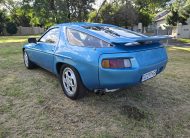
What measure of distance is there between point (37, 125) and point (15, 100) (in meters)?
1.15

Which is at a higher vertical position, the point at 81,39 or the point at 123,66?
the point at 81,39

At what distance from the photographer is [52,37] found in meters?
4.91

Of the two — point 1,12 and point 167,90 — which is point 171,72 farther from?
point 1,12

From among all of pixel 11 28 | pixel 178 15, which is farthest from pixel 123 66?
pixel 11 28

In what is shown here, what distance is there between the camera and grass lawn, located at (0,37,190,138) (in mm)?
3105

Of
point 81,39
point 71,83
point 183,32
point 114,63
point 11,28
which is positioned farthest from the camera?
point 11,28

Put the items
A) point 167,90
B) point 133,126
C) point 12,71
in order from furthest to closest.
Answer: point 12,71
point 167,90
point 133,126

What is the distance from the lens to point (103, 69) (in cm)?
332

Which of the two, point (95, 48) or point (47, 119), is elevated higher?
point (95, 48)

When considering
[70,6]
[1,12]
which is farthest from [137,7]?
[1,12]

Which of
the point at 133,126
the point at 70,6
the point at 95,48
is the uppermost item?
the point at 70,6

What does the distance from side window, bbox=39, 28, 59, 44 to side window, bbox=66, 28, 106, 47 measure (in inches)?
15.1

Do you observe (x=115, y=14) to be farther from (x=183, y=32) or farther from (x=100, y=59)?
(x=100, y=59)

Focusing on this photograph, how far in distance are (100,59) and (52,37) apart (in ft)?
6.45
